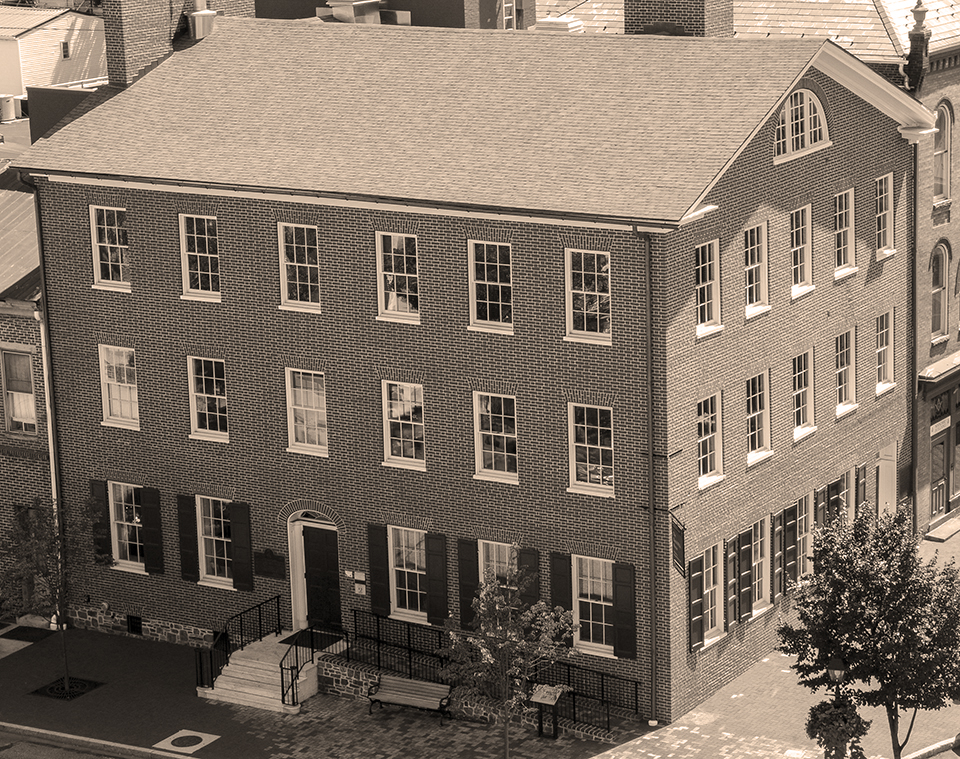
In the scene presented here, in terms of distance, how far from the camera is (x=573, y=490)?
3838 cm

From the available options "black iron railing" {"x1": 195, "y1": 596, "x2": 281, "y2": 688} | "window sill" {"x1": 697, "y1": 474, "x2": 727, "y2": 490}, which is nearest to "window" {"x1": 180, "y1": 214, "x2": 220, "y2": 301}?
"black iron railing" {"x1": 195, "y1": 596, "x2": 281, "y2": 688}

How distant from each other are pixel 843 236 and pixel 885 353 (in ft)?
13.3

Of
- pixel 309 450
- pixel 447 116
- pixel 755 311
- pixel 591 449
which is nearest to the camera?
pixel 591 449

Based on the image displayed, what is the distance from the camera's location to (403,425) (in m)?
40.4

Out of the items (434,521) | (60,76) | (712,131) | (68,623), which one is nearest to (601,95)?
(712,131)

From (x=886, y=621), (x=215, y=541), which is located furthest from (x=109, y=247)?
(x=886, y=621)

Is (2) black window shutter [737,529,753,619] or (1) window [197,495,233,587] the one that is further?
(1) window [197,495,233,587]

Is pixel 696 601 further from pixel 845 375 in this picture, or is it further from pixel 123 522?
pixel 123 522

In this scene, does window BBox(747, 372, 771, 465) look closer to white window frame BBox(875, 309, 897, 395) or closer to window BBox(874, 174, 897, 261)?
white window frame BBox(875, 309, 897, 395)

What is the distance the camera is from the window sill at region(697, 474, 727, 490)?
3888cm

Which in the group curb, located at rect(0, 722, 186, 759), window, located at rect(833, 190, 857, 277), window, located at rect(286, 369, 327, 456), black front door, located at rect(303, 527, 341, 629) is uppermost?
window, located at rect(833, 190, 857, 277)

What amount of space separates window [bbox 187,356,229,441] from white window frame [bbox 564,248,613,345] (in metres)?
9.00

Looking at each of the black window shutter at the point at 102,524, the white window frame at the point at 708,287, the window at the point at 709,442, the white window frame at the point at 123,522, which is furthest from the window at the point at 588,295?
the black window shutter at the point at 102,524

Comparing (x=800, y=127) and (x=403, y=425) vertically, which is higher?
(x=800, y=127)
